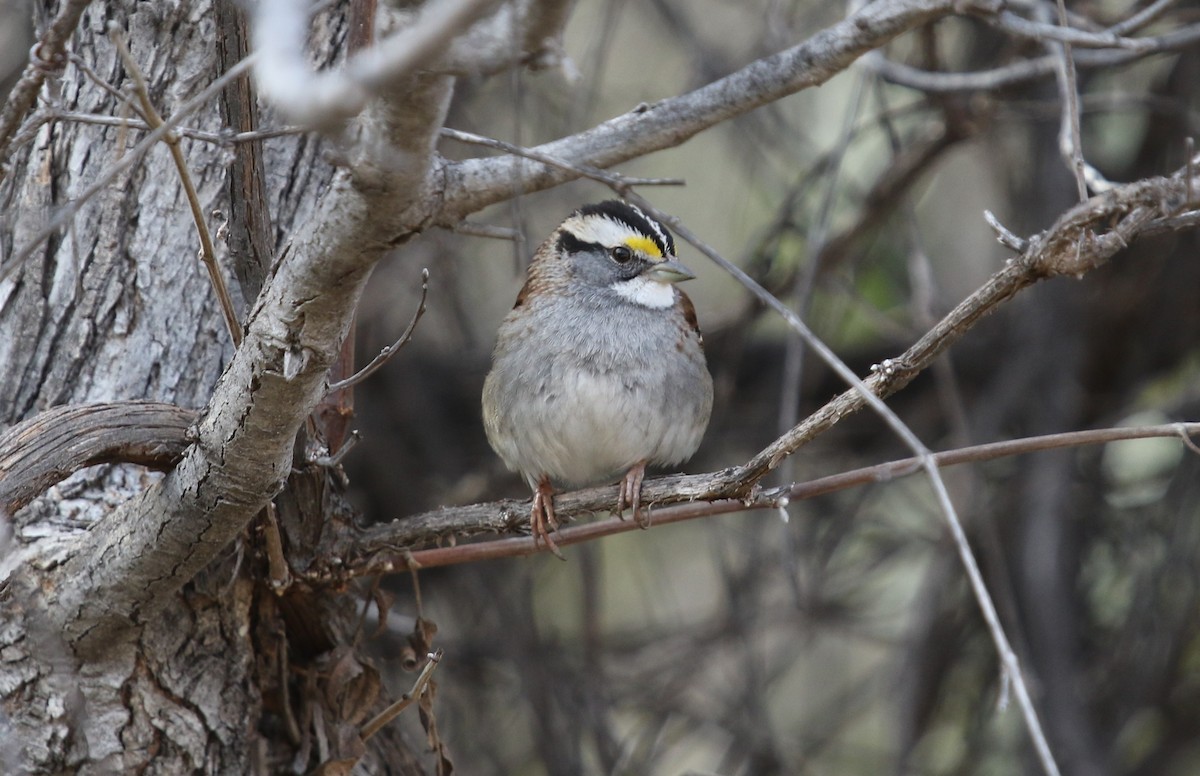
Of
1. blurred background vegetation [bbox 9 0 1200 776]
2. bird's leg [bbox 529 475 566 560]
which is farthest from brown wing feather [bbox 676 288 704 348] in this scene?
bird's leg [bbox 529 475 566 560]

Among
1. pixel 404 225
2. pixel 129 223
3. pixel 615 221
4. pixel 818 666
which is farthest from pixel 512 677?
pixel 404 225

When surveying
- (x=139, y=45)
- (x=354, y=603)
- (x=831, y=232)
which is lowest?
(x=354, y=603)

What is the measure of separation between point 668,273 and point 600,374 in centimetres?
50

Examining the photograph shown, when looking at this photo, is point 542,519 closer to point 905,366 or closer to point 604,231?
point 604,231

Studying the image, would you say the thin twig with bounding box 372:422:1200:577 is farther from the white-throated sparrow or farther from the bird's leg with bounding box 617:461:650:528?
the white-throated sparrow

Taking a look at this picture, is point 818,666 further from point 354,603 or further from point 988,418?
point 354,603

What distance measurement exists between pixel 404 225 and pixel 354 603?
59.5 inches

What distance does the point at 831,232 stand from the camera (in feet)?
17.0

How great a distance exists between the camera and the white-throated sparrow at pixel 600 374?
140 inches

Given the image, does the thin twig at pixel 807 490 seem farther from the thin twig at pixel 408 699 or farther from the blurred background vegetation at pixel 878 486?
the blurred background vegetation at pixel 878 486

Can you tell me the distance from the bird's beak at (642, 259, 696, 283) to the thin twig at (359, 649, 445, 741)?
1487 millimetres

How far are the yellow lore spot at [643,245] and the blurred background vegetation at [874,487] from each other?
2.22 ft

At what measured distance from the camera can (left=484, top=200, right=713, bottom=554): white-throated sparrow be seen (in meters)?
3.55

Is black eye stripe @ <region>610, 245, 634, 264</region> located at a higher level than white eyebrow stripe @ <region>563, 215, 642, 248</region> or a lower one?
lower
